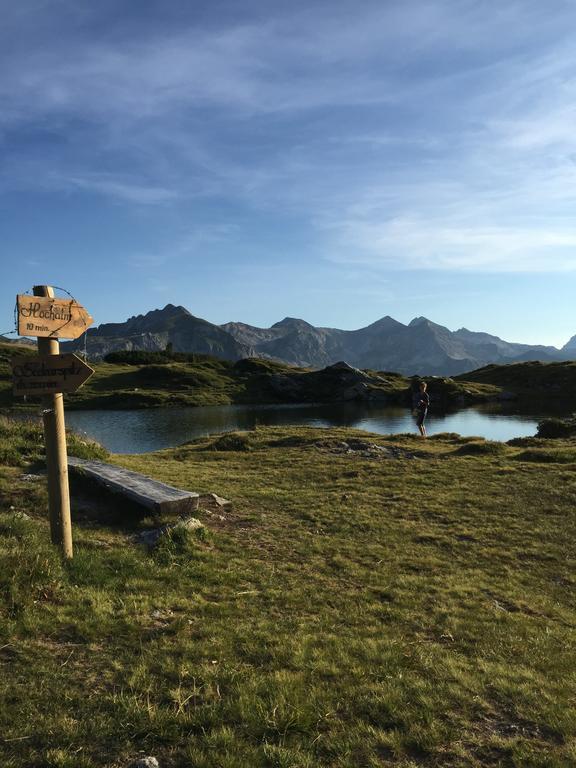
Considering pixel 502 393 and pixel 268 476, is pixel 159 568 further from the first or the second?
pixel 502 393

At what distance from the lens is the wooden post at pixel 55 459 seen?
9.57m

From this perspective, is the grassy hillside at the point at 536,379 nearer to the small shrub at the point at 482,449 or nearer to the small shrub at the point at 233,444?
the small shrub at the point at 482,449

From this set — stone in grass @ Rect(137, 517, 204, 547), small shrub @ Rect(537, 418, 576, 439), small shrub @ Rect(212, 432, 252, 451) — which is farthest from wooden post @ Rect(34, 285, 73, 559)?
small shrub @ Rect(537, 418, 576, 439)

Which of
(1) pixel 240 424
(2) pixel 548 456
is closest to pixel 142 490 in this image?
(2) pixel 548 456

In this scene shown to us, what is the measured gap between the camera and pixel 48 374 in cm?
941

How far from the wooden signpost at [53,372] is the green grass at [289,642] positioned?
2.85 feet

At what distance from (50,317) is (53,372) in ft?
3.50

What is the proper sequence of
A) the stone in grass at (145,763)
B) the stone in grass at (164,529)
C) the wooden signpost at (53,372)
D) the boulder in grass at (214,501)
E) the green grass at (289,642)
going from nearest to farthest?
1. the stone in grass at (145,763)
2. the green grass at (289,642)
3. the wooden signpost at (53,372)
4. the stone in grass at (164,529)
5. the boulder in grass at (214,501)

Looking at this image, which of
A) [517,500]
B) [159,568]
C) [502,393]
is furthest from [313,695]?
[502,393]

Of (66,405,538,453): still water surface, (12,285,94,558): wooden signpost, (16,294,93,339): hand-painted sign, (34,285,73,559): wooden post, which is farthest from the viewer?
(66,405,538,453): still water surface

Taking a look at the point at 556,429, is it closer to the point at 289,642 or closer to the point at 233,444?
the point at 233,444

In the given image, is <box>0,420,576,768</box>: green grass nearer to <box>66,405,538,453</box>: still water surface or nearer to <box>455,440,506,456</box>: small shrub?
<box>455,440,506,456</box>: small shrub

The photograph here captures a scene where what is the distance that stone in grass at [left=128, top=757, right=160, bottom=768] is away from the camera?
4.86 metres

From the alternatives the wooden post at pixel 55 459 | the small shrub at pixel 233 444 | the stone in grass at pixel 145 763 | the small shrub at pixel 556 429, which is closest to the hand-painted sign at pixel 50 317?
the wooden post at pixel 55 459
